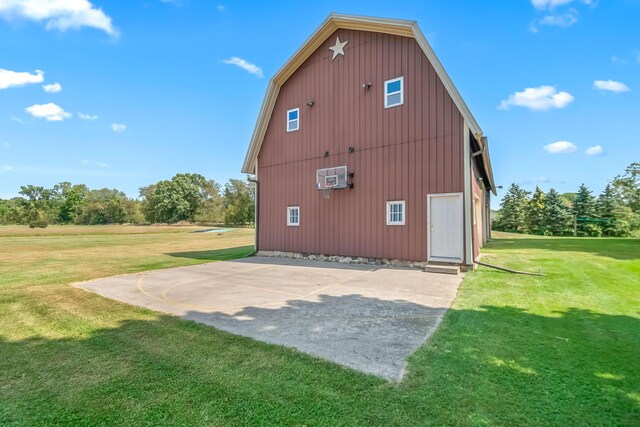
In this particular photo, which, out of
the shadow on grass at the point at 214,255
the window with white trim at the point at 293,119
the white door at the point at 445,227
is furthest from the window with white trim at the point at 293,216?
the white door at the point at 445,227

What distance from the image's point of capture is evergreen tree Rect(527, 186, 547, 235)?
27.6 metres

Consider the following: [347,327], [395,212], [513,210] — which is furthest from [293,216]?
[513,210]

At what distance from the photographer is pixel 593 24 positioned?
918cm

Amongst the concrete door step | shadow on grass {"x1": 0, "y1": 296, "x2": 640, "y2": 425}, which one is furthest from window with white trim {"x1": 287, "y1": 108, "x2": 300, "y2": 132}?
shadow on grass {"x1": 0, "y1": 296, "x2": 640, "y2": 425}

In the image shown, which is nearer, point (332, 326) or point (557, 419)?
point (557, 419)

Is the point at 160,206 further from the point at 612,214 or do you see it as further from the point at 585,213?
the point at 612,214

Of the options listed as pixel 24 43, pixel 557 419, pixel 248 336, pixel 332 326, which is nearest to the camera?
pixel 557 419

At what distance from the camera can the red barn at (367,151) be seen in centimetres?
836

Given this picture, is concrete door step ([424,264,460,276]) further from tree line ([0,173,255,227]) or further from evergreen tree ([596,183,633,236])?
tree line ([0,173,255,227])

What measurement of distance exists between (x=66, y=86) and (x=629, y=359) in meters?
22.8

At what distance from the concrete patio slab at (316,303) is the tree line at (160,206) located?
151 feet

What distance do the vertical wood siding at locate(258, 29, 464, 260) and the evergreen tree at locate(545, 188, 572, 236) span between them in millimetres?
26350

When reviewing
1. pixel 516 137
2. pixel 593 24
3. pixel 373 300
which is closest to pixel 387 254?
pixel 373 300

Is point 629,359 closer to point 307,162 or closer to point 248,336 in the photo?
point 248,336
